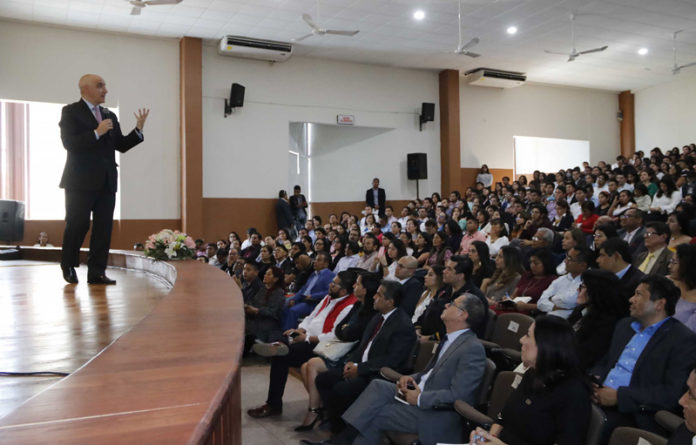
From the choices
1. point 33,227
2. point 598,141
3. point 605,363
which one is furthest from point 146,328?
point 598,141

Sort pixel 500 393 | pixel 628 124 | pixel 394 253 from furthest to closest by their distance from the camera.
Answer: pixel 628 124, pixel 394 253, pixel 500 393

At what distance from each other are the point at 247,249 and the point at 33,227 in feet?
11.5

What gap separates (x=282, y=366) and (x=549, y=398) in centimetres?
231

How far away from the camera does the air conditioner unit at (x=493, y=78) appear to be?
1160 centimetres

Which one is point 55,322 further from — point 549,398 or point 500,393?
point 500,393

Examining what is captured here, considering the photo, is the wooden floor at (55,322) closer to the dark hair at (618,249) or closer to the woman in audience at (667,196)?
the dark hair at (618,249)

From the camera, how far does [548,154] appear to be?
1503cm

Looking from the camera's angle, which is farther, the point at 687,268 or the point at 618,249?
the point at 618,249

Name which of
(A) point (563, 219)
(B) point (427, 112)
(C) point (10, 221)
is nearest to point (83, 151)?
(C) point (10, 221)

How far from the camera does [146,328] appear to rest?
1158mm

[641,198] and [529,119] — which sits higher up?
[529,119]

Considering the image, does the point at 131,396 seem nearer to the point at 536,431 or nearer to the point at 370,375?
the point at 536,431

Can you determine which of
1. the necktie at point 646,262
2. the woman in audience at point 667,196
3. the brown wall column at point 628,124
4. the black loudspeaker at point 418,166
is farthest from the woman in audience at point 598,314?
the brown wall column at point 628,124

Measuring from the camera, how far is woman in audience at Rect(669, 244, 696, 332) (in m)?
2.58
